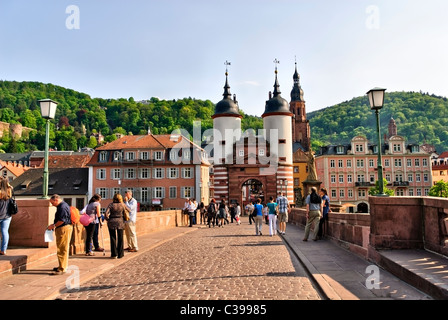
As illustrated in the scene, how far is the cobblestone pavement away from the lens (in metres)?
7.00

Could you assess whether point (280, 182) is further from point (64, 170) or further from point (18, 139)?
point (18, 139)

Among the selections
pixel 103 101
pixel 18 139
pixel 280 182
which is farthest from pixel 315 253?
pixel 103 101

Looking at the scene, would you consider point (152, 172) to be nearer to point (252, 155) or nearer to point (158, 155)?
point (158, 155)

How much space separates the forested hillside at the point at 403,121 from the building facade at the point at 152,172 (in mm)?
74462

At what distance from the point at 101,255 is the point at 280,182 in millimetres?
42053

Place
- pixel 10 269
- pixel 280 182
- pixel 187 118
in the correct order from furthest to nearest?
pixel 187 118 → pixel 280 182 → pixel 10 269

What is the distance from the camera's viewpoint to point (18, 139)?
530 feet

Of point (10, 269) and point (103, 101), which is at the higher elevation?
point (103, 101)

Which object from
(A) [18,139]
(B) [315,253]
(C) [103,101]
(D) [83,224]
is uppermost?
(C) [103,101]

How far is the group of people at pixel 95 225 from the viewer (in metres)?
9.04

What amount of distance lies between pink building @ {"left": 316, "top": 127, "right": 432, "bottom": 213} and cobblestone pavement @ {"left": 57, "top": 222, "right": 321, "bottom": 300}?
198 feet

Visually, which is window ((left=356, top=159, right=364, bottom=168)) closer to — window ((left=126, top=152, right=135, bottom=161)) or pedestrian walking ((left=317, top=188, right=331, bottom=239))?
window ((left=126, top=152, right=135, bottom=161))

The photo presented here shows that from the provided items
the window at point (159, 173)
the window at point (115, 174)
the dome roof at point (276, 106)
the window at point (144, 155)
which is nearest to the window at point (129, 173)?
the window at point (115, 174)

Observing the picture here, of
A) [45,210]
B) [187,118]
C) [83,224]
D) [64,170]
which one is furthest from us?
[187,118]
